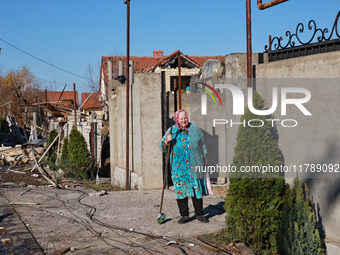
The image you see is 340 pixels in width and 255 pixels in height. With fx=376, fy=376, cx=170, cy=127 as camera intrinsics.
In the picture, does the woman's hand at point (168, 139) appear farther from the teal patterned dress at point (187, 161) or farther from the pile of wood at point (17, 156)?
the pile of wood at point (17, 156)

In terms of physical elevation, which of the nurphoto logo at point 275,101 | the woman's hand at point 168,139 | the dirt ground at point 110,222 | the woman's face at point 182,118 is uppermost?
the nurphoto logo at point 275,101

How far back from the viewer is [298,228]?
4246 millimetres

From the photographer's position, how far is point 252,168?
4.62 m

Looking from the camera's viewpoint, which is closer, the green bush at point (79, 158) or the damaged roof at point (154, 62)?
the green bush at point (79, 158)

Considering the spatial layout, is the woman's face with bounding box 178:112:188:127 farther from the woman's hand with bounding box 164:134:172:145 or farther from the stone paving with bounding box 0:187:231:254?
the stone paving with bounding box 0:187:231:254

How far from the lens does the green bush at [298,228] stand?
4.21m

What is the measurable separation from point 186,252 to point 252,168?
1.32 meters

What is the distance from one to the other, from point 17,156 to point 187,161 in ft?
49.5

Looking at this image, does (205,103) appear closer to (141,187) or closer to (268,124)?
(141,187)

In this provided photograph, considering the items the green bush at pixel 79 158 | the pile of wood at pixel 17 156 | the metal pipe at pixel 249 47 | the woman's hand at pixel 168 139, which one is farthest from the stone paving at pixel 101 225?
the pile of wood at pixel 17 156

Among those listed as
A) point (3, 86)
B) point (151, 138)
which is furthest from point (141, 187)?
point (3, 86)

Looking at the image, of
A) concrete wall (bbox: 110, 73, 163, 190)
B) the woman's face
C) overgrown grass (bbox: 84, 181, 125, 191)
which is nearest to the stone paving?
concrete wall (bbox: 110, 73, 163, 190)

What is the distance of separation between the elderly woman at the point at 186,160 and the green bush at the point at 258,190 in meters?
1.38

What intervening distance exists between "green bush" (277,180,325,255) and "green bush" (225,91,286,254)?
0.17 metres
